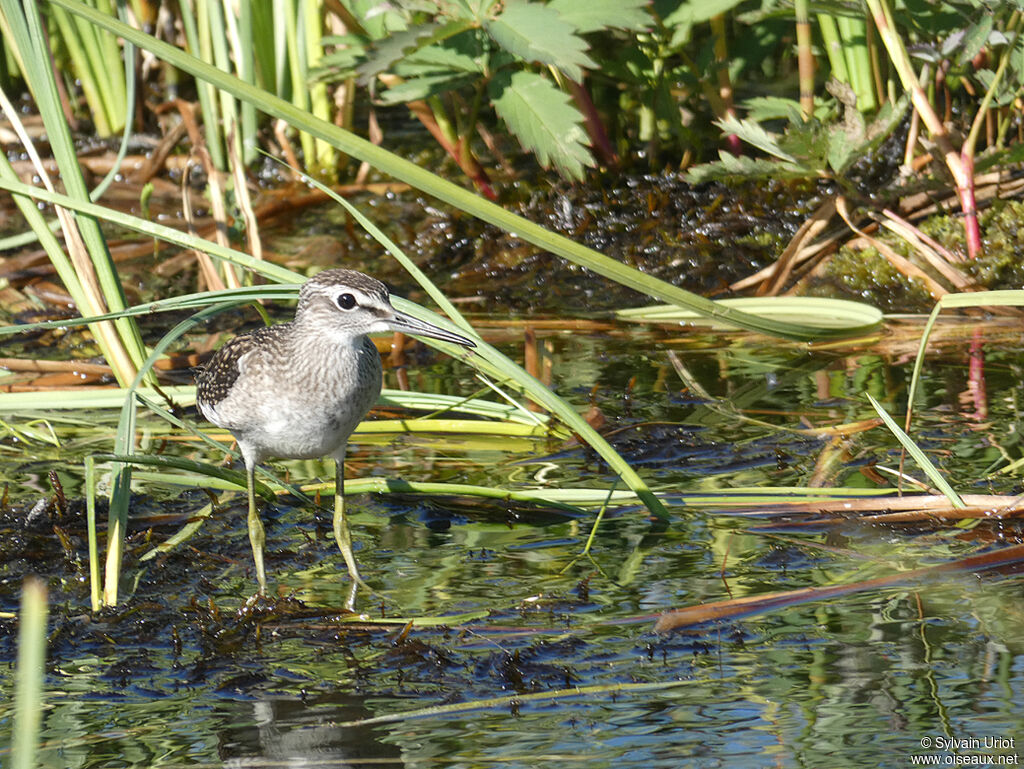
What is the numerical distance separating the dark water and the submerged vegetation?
0.02 meters

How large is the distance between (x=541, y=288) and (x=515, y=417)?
1891mm

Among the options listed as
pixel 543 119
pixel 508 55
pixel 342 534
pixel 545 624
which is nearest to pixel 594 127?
pixel 508 55

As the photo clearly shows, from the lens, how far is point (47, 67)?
4320 mm

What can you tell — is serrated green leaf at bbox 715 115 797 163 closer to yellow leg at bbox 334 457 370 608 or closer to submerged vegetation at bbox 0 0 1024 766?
submerged vegetation at bbox 0 0 1024 766

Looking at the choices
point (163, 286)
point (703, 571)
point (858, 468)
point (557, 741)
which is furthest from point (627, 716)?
point (163, 286)

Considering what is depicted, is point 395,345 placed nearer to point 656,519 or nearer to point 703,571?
point 656,519

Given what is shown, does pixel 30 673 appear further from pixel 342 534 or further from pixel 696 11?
pixel 696 11

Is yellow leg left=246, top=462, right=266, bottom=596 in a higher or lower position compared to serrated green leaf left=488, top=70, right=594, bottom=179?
lower

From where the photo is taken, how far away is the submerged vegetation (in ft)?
11.6

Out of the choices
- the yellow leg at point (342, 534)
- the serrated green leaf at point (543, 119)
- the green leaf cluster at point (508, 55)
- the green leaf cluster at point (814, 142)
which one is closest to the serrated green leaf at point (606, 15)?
the green leaf cluster at point (508, 55)

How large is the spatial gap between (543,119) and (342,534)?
8.28 feet

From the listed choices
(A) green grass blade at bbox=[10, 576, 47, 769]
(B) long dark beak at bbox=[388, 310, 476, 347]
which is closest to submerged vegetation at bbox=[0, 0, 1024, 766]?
(A) green grass blade at bbox=[10, 576, 47, 769]

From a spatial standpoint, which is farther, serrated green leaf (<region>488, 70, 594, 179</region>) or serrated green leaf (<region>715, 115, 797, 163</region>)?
serrated green leaf (<region>488, 70, 594, 179</region>)

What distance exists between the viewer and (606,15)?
580 cm
